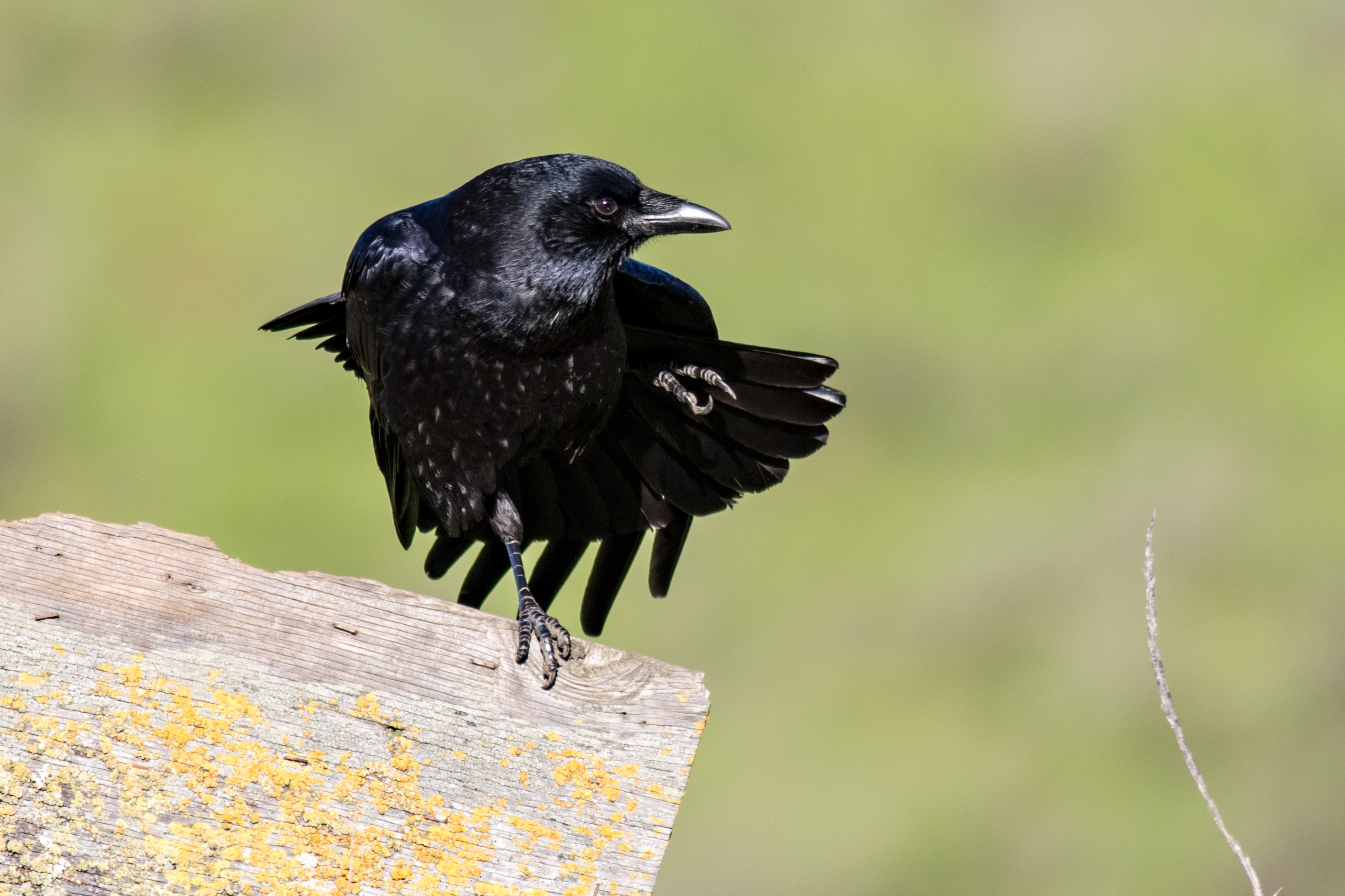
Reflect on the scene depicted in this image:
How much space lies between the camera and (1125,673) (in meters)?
8.22

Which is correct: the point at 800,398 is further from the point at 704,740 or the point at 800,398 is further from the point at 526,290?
the point at 704,740

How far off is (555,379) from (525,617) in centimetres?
92

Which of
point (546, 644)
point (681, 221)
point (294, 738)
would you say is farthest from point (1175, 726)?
point (681, 221)

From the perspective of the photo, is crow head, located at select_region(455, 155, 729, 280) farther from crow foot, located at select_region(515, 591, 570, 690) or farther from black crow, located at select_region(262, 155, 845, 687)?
crow foot, located at select_region(515, 591, 570, 690)

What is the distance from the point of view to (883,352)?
9352 mm

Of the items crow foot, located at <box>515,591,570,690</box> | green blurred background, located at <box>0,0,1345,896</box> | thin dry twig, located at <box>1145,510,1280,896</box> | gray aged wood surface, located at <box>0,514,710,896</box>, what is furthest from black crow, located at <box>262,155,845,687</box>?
green blurred background, located at <box>0,0,1345,896</box>

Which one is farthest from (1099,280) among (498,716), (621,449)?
(498,716)

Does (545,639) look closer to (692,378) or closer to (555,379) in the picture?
(555,379)

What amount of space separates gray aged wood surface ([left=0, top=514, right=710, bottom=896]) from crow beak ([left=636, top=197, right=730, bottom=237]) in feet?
5.87

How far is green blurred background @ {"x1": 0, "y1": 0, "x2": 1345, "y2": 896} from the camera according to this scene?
809cm

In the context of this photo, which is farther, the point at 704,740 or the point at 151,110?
the point at 151,110

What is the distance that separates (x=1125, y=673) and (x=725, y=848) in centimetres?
258

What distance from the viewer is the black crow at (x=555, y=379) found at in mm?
4219

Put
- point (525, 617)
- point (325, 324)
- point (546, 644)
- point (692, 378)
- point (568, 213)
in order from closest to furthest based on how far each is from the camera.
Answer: point (546, 644), point (525, 617), point (568, 213), point (692, 378), point (325, 324)
